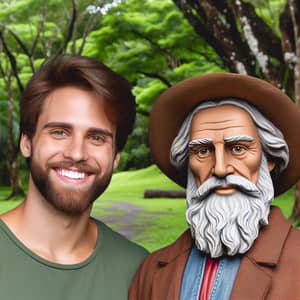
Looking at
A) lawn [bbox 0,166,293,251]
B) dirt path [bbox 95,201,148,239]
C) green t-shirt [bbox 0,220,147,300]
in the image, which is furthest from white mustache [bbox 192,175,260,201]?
dirt path [bbox 95,201,148,239]

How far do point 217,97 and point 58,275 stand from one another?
3.68ft

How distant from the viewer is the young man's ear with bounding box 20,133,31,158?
121 inches

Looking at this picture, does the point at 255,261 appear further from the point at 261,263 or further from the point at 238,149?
the point at 238,149

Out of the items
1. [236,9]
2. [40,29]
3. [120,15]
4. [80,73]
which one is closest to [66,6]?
[40,29]

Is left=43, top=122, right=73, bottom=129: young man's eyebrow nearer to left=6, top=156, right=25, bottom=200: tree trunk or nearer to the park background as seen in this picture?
the park background

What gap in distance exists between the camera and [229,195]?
8.45 ft

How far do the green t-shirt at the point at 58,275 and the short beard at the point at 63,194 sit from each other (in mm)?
255

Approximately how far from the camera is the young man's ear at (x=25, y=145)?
306 cm

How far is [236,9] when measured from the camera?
8797 mm

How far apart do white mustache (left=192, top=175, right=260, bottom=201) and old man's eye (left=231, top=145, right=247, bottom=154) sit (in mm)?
122

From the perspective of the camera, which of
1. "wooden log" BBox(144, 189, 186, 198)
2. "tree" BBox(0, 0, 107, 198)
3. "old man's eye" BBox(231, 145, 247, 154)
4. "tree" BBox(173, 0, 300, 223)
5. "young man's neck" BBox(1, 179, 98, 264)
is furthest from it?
"wooden log" BBox(144, 189, 186, 198)

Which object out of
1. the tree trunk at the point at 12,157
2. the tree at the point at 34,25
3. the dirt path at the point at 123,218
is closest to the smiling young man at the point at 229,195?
the dirt path at the point at 123,218

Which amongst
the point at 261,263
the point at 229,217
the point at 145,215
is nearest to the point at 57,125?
the point at 229,217

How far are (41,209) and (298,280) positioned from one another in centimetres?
133
